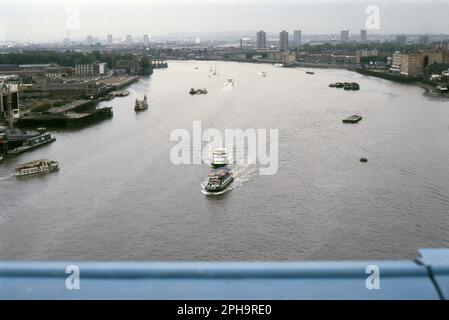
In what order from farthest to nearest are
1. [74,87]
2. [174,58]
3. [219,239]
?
1. [174,58]
2. [74,87]
3. [219,239]

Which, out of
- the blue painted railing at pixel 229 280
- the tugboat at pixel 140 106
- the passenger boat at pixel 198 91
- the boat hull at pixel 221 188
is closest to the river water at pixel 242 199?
the boat hull at pixel 221 188

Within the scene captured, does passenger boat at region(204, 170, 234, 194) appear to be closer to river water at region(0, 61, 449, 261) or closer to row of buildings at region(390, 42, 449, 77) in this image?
river water at region(0, 61, 449, 261)

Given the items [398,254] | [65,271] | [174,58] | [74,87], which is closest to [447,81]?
[74,87]

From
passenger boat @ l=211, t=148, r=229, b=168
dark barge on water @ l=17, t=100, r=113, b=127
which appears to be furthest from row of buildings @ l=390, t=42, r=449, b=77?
passenger boat @ l=211, t=148, r=229, b=168

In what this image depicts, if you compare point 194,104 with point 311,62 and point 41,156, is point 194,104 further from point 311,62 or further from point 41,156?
point 311,62

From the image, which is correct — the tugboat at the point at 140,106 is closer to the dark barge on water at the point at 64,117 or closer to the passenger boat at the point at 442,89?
the dark barge on water at the point at 64,117

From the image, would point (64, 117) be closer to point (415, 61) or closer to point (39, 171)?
point (39, 171)
